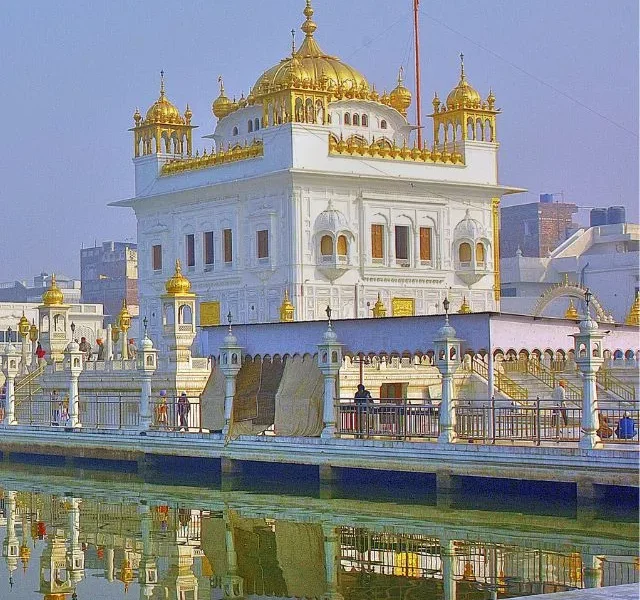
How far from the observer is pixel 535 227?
80875 millimetres

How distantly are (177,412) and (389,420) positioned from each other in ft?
17.3

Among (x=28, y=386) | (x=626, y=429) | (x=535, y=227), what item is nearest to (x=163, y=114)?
(x=28, y=386)

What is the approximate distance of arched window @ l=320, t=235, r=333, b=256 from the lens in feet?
122

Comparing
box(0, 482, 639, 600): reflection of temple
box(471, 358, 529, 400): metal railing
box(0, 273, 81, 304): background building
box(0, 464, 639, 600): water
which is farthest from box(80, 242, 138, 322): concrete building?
box(0, 482, 639, 600): reflection of temple

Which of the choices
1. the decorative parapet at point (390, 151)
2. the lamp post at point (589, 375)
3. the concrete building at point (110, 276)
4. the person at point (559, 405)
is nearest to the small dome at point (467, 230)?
the decorative parapet at point (390, 151)

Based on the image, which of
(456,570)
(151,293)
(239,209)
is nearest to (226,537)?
(456,570)

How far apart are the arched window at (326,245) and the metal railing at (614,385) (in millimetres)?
10707

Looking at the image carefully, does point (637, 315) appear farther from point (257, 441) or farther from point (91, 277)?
point (91, 277)

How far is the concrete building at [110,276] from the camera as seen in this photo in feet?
277

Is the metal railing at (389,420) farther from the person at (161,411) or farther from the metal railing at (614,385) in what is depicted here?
the metal railing at (614,385)

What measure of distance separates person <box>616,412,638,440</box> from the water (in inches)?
76.2

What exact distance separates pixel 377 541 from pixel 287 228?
21.0 meters

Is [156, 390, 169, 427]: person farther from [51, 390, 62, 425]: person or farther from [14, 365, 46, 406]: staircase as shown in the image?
[14, 365, 46, 406]: staircase

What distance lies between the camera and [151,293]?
41375mm
